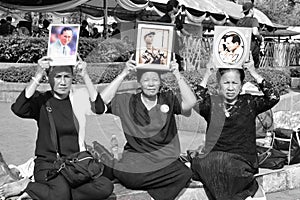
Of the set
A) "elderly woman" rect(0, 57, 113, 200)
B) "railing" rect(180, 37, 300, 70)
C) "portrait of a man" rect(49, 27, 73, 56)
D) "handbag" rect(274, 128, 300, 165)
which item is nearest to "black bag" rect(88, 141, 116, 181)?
"elderly woman" rect(0, 57, 113, 200)

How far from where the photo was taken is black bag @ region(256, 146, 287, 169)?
527cm

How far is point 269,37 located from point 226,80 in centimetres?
2574

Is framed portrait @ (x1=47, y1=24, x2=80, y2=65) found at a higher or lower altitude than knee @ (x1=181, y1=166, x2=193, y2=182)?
higher

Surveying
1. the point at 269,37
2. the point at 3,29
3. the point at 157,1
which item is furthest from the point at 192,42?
the point at 269,37

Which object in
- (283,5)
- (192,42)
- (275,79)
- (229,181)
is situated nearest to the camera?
A: (229,181)

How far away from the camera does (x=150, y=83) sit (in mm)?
4102

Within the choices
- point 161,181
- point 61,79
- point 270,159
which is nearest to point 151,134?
point 161,181

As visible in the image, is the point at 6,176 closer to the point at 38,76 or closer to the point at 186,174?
the point at 38,76

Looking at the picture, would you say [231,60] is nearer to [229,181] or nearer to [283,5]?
[229,181]

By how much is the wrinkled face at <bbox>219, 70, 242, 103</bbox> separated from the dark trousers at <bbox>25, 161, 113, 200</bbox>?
121cm

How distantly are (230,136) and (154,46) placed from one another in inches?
39.2

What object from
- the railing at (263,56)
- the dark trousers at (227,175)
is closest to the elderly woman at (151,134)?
the dark trousers at (227,175)

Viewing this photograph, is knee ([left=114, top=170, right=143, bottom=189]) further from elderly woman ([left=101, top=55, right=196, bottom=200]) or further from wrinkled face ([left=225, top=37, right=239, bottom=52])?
wrinkled face ([left=225, top=37, right=239, bottom=52])

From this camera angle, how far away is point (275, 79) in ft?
37.0
